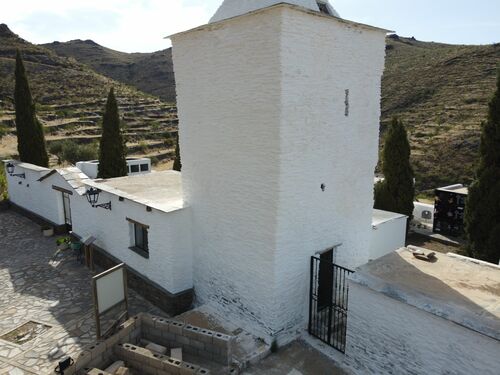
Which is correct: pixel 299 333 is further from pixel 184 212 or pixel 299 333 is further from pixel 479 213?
pixel 479 213

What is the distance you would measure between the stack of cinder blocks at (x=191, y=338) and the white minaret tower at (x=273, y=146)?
49.4 inches

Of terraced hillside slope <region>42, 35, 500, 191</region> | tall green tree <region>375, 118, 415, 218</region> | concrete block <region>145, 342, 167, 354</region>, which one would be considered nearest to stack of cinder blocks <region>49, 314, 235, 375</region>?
concrete block <region>145, 342, 167, 354</region>

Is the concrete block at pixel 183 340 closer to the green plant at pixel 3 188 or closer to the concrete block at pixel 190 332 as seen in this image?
the concrete block at pixel 190 332

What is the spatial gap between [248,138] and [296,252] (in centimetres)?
274

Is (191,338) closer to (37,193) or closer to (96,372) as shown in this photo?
(96,372)

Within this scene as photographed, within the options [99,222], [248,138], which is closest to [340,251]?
[248,138]

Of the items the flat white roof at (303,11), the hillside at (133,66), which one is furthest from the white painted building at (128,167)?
the hillside at (133,66)

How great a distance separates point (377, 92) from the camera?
9.52m

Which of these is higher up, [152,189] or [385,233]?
[152,189]

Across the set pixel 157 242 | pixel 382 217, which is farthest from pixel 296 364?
pixel 382 217

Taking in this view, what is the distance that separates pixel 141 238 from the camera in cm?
1110

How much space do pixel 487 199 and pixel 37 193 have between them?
19.5 m

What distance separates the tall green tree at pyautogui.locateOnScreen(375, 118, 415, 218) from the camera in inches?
773

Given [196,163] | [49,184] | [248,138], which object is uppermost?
[248,138]
